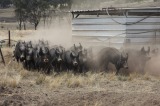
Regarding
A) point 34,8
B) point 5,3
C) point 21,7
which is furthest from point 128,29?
point 5,3

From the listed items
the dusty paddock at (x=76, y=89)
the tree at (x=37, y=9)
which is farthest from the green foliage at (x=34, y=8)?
the dusty paddock at (x=76, y=89)

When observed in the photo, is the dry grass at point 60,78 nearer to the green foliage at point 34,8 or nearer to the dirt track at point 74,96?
the dirt track at point 74,96

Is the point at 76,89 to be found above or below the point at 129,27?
below

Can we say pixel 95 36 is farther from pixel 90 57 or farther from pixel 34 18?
pixel 34 18

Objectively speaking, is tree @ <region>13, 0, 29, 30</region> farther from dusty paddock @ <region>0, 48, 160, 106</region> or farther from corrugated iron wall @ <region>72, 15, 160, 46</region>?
corrugated iron wall @ <region>72, 15, 160, 46</region>

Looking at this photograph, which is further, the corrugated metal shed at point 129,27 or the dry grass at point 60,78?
the corrugated metal shed at point 129,27

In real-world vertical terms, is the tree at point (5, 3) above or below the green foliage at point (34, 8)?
above

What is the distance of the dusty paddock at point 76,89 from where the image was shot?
12242 millimetres

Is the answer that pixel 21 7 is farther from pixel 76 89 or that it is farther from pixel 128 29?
pixel 76 89

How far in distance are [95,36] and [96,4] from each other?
93.9 feet

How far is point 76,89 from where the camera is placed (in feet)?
51.1

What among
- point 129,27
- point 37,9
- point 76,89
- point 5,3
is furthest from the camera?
point 5,3

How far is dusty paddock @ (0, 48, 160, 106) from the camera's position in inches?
482

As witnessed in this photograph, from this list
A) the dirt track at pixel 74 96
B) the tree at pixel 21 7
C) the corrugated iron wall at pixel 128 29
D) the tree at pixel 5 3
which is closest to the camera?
the dirt track at pixel 74 96
